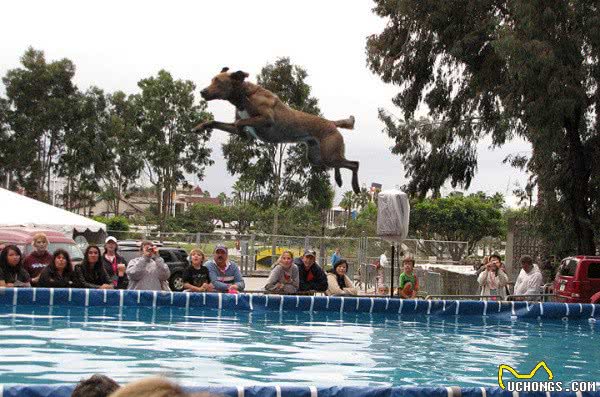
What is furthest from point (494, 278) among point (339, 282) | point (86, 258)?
point (86, 258)

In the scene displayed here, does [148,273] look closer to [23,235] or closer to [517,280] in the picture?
[517,280]

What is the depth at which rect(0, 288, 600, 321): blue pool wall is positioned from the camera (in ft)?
46.0

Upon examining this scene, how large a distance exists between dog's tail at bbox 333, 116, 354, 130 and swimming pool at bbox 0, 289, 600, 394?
8.16 feet

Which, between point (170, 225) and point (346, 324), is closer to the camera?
point (346, 324)

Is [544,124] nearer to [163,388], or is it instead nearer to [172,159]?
[163,388]

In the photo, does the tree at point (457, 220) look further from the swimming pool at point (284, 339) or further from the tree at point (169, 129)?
the swimming pool at point (284, 339)

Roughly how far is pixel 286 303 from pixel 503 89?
51.6 ft

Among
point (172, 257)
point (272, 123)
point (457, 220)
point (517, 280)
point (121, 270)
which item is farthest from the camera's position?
point (457, 220)

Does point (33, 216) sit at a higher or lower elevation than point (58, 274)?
higher

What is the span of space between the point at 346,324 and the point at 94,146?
159ft

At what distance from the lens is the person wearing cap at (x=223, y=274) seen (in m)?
15.1

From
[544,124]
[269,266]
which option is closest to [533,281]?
[544,124]

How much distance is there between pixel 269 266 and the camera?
109 feet

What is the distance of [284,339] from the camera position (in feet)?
38.9
